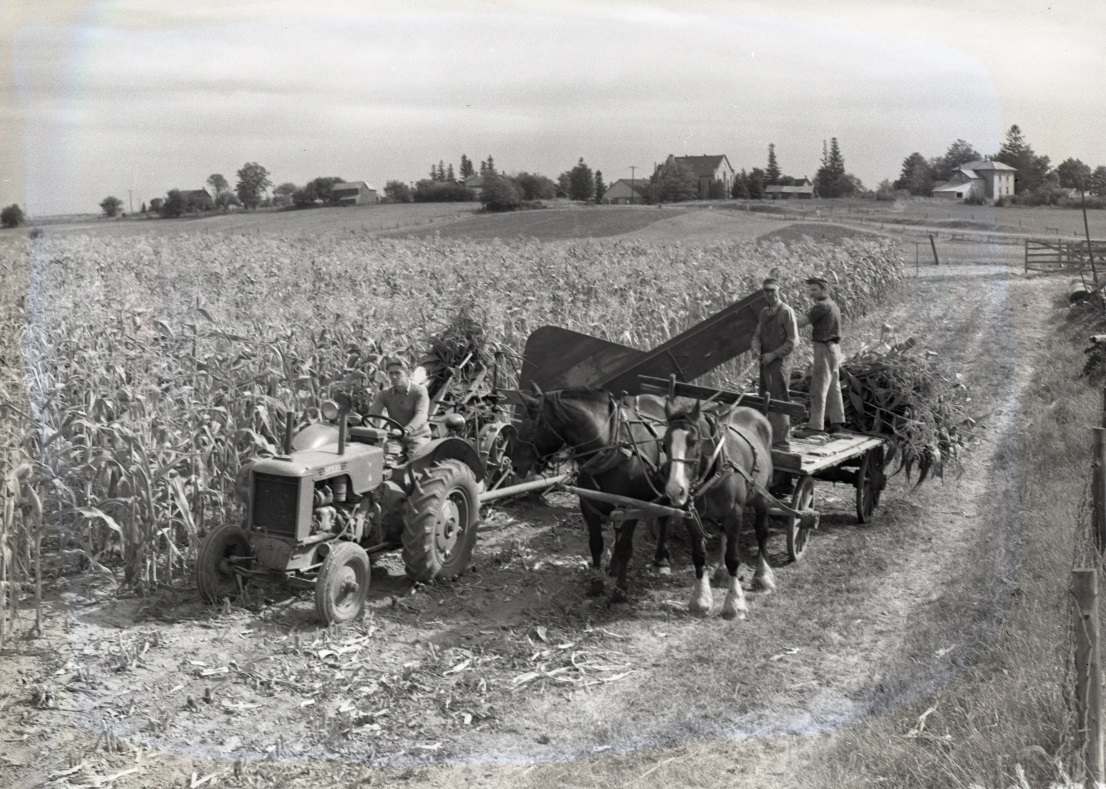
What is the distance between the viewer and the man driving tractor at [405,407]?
1003cm

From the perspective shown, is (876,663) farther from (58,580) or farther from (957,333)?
(957,333)

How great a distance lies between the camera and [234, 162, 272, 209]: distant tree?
52.9m

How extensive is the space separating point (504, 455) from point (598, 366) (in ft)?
4.99

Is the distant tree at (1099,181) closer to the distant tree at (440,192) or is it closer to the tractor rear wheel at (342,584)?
the distant tree at (440,192)

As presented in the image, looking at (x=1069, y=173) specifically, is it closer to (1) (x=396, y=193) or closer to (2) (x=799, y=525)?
(1) (x=396, y=193)

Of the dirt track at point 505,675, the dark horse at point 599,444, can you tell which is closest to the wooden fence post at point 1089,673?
the dirt track at point 505,675

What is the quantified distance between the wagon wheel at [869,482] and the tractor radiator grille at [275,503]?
21.4 ft

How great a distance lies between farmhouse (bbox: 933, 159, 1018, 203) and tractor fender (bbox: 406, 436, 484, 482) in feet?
143

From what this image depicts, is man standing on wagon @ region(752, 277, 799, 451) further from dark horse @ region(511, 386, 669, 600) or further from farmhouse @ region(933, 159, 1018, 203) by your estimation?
farmhouse @ region(933, 159, 1018, 203)

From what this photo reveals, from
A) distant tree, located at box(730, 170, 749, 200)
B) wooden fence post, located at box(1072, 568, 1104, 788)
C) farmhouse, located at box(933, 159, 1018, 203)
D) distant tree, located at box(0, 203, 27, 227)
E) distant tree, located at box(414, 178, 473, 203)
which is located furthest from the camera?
distant tree, located at box(730, 170, 749, 200)

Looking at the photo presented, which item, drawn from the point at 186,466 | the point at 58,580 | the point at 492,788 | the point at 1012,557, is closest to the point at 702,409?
the point at 1012,557

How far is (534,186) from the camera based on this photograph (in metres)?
56.8

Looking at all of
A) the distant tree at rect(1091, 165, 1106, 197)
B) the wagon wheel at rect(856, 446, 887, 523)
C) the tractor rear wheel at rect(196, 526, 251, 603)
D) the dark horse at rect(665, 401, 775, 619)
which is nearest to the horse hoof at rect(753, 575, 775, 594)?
the dark horse at rect(665, 401, 775, 619)

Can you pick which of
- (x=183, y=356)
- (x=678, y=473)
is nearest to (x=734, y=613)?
(x=678, y=473)
